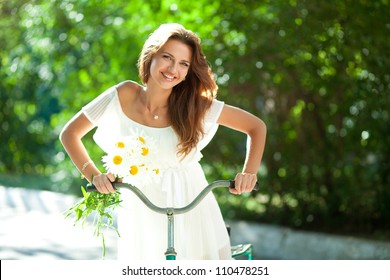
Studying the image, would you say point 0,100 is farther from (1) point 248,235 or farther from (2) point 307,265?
(2) point 307,265

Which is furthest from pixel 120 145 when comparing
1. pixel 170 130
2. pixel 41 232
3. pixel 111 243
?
pixel 41 232

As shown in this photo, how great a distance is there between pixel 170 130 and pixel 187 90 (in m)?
0.23

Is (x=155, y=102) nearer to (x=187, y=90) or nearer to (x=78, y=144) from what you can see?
(x=187, y=90)

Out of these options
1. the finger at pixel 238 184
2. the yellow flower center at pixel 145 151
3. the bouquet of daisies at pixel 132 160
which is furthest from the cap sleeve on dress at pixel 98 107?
the finger at pixel 238 184

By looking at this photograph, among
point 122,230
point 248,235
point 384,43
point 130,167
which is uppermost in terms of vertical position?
point 384,43

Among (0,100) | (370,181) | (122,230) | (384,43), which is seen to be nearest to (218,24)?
(384,43)

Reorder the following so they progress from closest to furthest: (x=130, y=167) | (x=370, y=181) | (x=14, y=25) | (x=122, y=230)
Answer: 1. (x=130, y=167)
2. (x=122, y=230)
3. (x=370, y=181)
4. (x=14, y=25)

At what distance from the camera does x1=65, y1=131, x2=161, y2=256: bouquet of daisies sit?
13.2ft

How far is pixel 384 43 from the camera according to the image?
8211mm

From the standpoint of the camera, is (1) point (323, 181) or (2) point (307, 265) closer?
(2) point (307, 265)

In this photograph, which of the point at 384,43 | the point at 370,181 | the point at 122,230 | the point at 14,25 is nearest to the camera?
the point at 122,230

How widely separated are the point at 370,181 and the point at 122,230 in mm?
5149

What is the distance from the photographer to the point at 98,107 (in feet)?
14.1

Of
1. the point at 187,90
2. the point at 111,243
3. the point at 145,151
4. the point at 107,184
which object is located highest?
the point at 187,90
